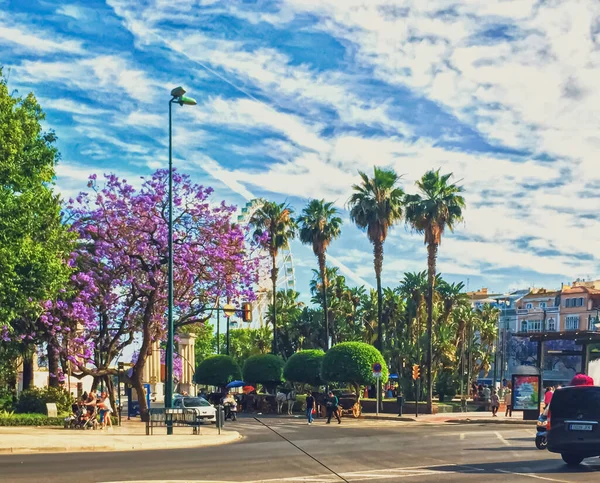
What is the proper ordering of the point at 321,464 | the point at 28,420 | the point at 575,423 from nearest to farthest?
the point at 575,423 < the point at 321,464 < the point at 28,420

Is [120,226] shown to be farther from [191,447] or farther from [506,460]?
[506,460]

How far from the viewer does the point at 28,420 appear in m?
34.0

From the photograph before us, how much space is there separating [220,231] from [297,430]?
30.1ft

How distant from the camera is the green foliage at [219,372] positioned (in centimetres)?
6781

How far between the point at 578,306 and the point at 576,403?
122m

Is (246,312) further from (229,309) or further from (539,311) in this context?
(539,311)

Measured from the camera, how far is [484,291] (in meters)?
180

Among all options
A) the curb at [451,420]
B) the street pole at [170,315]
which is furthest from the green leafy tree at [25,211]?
the curb at [451,420]

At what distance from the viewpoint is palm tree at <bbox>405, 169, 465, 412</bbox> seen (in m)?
55.6

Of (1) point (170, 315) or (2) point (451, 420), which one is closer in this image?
(1) point (170, 315)

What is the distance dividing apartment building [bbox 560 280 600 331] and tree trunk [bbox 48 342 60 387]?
99917 mm

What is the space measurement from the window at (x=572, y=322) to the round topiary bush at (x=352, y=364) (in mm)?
87788

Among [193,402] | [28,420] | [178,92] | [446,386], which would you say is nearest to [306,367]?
[193,402]

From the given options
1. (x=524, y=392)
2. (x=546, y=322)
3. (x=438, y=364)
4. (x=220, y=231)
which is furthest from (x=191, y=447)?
(x=546, y=322)
